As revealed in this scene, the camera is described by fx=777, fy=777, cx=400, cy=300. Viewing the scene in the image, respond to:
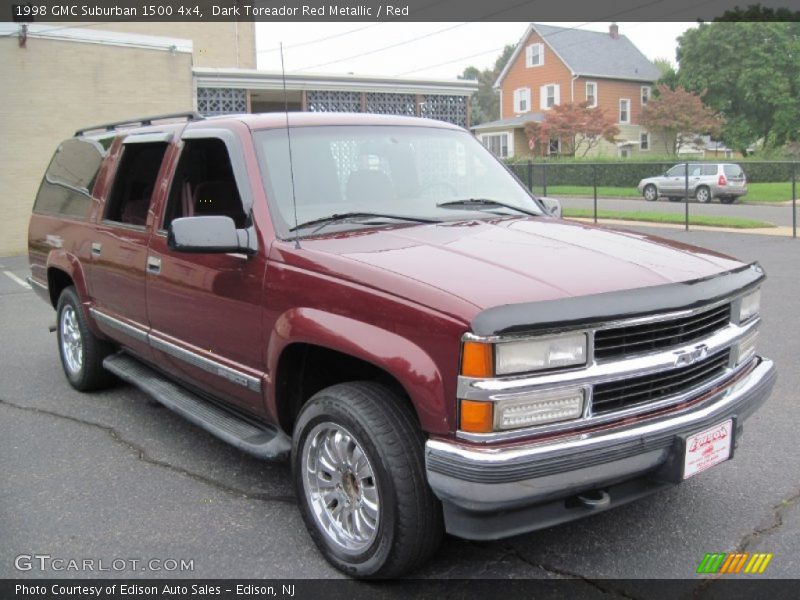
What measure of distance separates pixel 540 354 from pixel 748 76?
1941 inches

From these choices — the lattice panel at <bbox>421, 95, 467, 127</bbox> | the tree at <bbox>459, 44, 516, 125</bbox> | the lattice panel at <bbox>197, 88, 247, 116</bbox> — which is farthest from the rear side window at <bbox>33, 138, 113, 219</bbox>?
the tree at <bbox>459, 44, 516, 125</bbox>

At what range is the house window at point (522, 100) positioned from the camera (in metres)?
51.2

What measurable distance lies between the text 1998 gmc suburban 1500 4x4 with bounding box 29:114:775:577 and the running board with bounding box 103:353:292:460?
0.05 feet

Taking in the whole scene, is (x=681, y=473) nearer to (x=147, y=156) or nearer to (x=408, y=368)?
(x=408, y=368)

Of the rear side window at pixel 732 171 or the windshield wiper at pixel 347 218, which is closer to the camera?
the windshield wiper at pixel 347 218

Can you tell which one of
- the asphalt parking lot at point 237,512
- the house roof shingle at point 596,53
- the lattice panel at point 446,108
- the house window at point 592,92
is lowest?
the asphalt parking lot at point 237,512

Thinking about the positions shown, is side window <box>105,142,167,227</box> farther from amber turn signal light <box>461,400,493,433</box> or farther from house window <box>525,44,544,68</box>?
house window <box>525,44,544,68</box>

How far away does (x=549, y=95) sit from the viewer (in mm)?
49438

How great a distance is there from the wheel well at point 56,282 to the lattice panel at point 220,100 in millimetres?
13403

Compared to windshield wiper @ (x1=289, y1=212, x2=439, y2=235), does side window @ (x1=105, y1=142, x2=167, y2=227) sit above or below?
above

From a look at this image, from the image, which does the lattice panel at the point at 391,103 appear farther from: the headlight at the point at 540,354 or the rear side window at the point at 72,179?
the headlight at the point at 540,354

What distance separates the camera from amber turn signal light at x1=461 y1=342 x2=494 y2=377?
2654 millimetres

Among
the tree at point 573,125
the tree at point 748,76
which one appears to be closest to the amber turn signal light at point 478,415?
the tree at point 573,125

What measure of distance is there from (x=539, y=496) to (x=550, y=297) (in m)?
0.70
